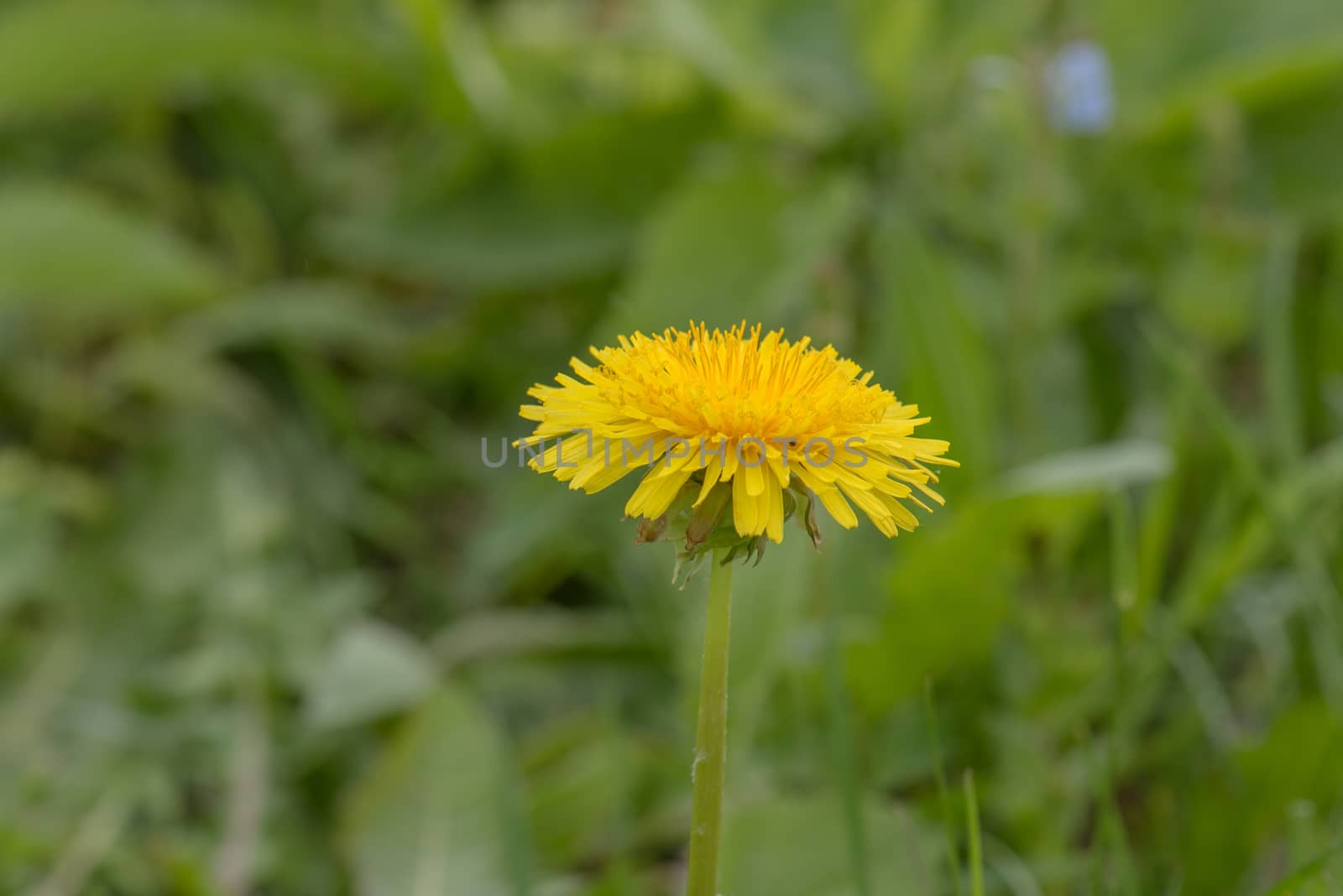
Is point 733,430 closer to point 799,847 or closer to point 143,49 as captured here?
point 799,847

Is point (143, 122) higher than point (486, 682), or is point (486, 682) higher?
point (143, 122)


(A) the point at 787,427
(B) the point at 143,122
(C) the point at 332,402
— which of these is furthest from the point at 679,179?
(A) the point at 787,427

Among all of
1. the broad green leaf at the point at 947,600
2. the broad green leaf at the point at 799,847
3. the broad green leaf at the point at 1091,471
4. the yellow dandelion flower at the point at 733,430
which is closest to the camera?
the yellow dandelion flower at the point at 733,430

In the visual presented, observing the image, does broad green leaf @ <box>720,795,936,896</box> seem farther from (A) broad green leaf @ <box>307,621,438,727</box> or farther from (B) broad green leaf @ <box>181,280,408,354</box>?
(B) broad green leaf @ <box>181,280,408,354</box>

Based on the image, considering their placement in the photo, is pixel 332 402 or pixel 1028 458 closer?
pixel 1028 458

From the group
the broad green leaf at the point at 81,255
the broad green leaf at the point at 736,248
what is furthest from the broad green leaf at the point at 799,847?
the broad green leaf at the point at 81,255

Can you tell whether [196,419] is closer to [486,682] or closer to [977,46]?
[486,682]

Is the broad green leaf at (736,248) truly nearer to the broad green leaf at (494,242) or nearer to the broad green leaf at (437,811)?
the broad green leaf at (494,242)

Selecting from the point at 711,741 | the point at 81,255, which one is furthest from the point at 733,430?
the point at 81,255

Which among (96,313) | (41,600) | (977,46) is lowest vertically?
(41,600)
